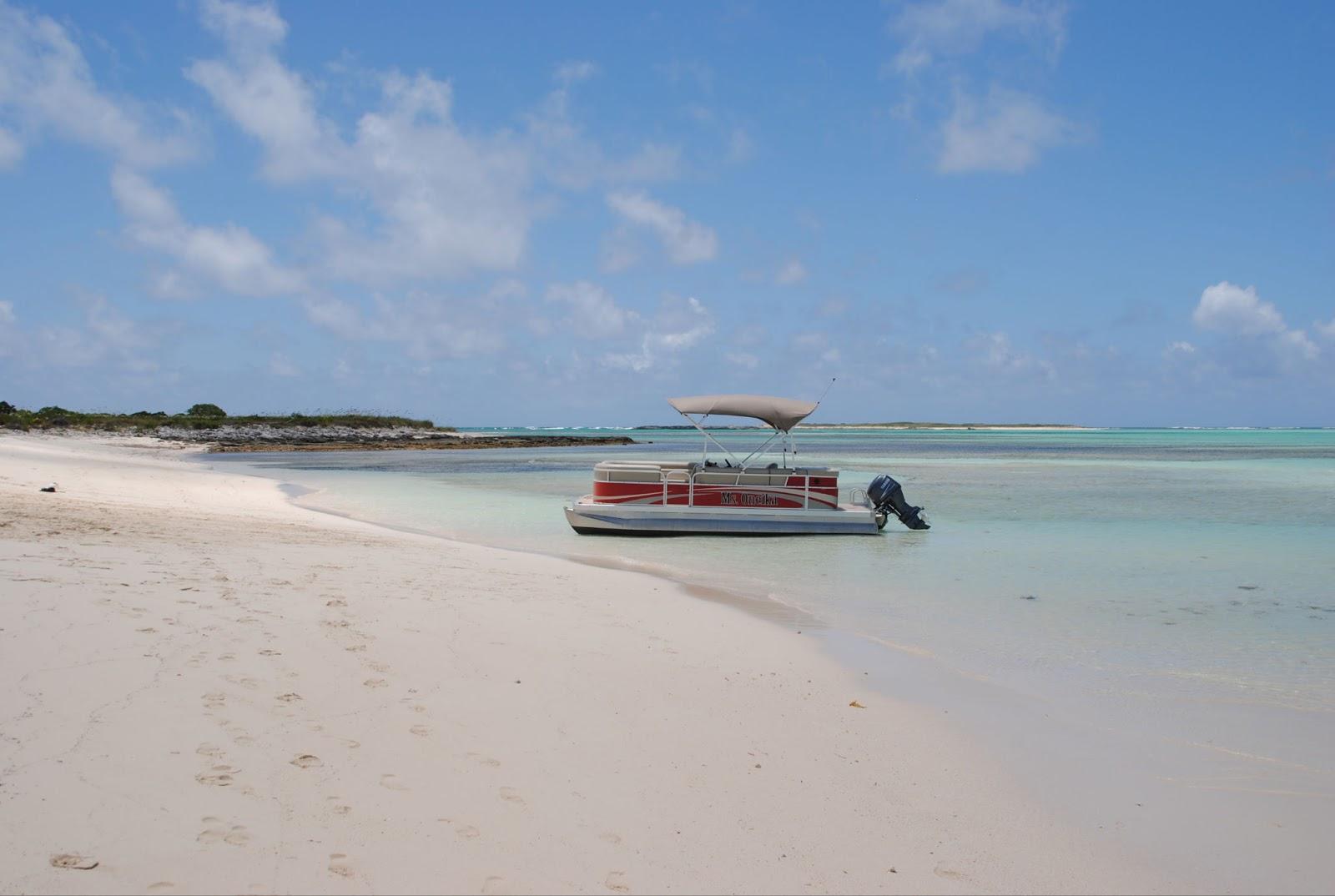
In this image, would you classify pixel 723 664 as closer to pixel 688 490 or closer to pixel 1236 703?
pixel 1236 703

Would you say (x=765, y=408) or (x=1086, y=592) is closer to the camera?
(x=1086, y=592)

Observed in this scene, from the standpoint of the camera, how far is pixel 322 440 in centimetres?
7219

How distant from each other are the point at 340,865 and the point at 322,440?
245ft

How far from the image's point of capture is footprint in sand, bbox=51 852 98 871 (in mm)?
2973

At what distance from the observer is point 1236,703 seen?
6.52 meters

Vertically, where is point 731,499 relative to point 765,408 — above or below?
below

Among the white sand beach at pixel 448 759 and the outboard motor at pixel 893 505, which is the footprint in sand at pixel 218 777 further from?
the outboard motor at pixel 893 505

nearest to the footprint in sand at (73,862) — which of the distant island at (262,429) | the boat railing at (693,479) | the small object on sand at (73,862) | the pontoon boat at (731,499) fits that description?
the small object on sand at (73,862)

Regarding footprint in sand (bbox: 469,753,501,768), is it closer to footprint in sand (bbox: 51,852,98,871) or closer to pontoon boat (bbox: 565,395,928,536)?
footprint in sand (bbox: 51,852,98,871)

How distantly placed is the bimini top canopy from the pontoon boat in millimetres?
17

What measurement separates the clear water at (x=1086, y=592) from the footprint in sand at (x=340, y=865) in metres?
4.01

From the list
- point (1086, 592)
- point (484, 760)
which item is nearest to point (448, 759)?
point (484, 760)

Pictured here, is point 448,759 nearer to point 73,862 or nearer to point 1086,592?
point 73,862

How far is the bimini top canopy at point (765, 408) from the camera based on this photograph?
17.5m
